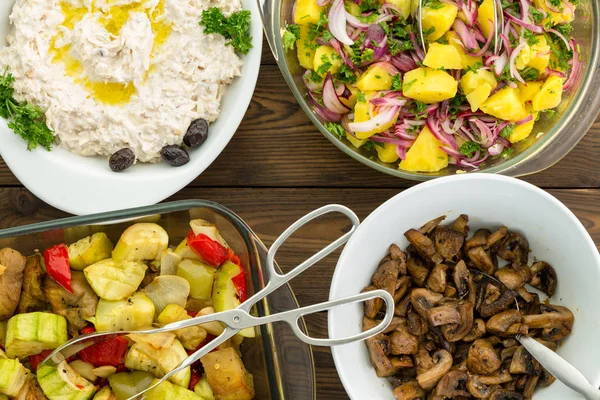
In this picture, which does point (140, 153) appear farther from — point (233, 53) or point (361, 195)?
point (361, 195)

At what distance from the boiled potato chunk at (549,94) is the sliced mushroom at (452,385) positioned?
0.75 m

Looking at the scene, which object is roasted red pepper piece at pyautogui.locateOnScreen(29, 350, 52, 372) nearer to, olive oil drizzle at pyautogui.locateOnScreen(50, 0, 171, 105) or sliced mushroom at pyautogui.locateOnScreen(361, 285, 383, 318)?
→ olive oil drizzle at pyautogui.locateOnScreen(50, 0, 171, 105)

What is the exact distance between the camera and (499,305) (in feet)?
6.16

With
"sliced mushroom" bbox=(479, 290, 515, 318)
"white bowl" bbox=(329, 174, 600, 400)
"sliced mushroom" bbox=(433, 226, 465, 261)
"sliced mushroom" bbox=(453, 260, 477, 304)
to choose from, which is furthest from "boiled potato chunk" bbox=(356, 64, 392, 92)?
"sliced mushroom" bbox=(479, 290, 515, 318)

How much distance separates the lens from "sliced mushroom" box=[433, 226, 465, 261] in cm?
190

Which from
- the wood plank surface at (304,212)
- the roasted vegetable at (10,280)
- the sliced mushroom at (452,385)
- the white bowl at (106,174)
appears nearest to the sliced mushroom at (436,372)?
the sliced mushroom at (452,385)

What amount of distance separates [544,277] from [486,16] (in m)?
0.72

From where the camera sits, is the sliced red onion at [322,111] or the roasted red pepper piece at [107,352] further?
the sliced red onion at [322,111]

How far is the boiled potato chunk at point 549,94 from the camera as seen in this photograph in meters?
1.88

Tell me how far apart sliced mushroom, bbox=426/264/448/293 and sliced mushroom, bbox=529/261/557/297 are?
248 millimetres

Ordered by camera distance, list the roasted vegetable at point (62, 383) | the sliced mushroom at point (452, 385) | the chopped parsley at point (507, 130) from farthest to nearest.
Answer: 1. the chopped parsley at point (507, 130)
2. the sliced mushroom at point (452, 385)
3. the roasted vegetable at point (62, 383)

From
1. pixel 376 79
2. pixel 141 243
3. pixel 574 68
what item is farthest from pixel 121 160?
pixel 574 68

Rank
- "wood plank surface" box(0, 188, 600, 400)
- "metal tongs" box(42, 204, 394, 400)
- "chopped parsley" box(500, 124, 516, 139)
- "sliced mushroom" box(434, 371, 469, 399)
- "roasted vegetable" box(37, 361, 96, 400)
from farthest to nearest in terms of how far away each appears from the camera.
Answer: "wood plank surface" box(0, 188, 600, 400)
"chopped parsley" box(500, 124, 516, 139)
"sliced mushroom" box(434, 371, 469, 399)
"roasted vegetable" box(37, 361, 96, 400)
"metal tongs" box(42, 204, 394, 400)

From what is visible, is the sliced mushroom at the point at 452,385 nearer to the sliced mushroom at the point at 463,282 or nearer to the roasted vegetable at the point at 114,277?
the sliced mushroom at the point at 463,282
